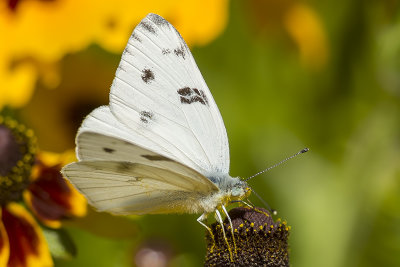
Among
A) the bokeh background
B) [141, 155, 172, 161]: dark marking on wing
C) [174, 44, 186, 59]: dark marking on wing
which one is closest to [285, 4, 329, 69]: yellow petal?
the bokeh background

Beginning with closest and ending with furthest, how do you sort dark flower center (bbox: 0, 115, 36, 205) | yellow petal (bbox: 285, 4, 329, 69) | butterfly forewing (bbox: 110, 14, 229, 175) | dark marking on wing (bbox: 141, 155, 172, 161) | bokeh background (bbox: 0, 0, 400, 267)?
dark marking on wing (bbox: 141, 155, 172, 161) → butterfly forewing (bbox: 110, 14, 229, 175) → dark flower center (bbox: 0, 115, 36, 205) → bokeh background (bbox: 0, 0, 400, 267) → yellow petal (bbox: 285, 4, 329, 69)

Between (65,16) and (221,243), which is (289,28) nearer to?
(65,16)

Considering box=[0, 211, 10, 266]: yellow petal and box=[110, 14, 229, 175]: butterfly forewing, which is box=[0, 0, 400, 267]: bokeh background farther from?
box=[110, 14, 229, 175]: butterfly forewing

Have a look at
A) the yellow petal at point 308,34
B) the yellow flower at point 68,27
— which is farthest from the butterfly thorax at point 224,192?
the yellow petal at point 308,34

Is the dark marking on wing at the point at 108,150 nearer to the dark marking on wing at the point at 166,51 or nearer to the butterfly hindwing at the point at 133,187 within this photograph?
the butterfly hindwing at the point at 133,187

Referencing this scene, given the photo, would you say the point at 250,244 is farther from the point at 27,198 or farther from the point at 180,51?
the point at 27,198
